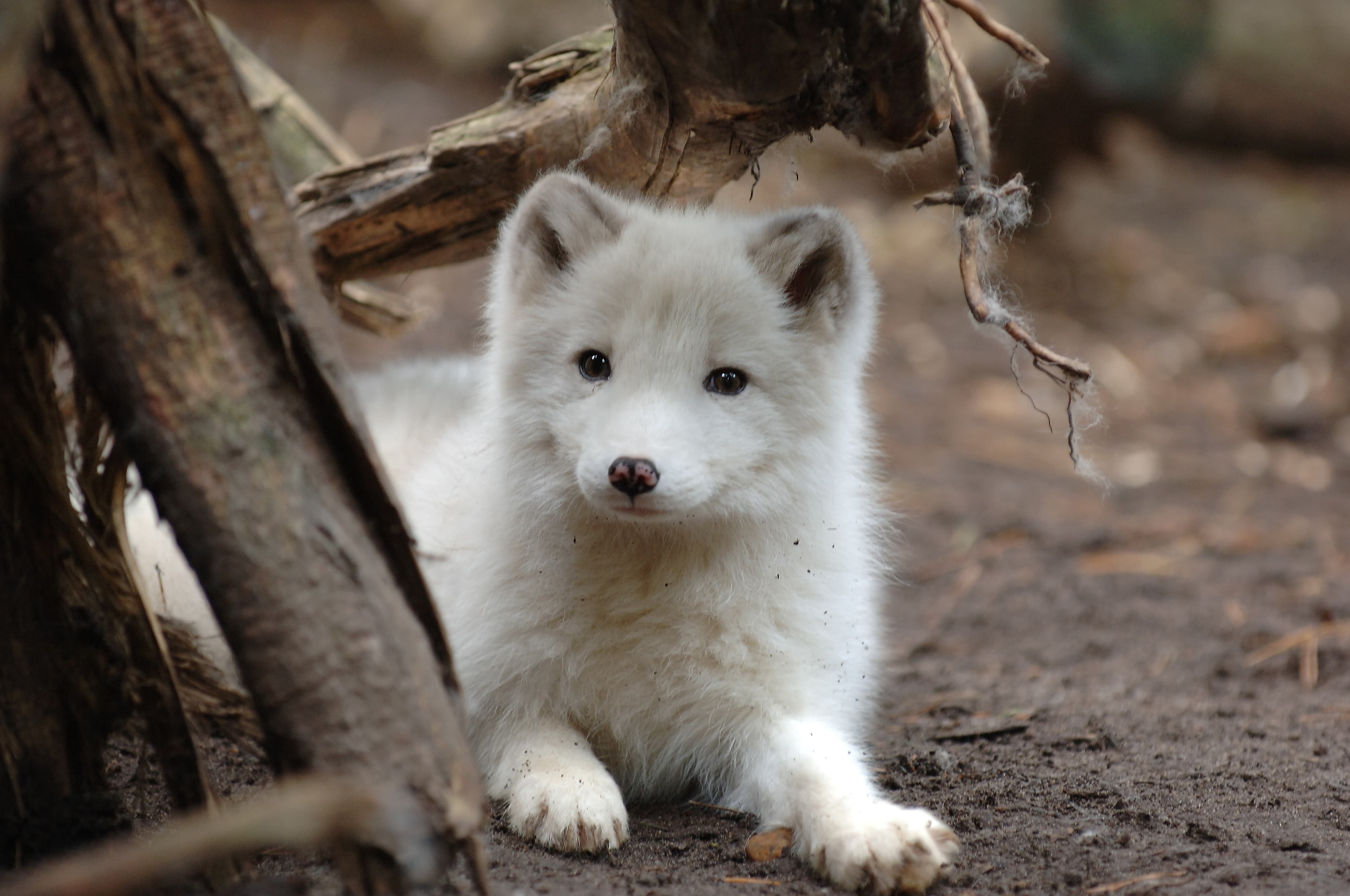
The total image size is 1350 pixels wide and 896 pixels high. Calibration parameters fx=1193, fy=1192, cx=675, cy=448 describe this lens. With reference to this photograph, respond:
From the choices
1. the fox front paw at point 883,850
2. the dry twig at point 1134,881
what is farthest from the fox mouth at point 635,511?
the dry twig at point 1134,881

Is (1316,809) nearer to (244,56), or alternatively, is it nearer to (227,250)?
(227,250)

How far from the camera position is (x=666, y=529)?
3.00 meters

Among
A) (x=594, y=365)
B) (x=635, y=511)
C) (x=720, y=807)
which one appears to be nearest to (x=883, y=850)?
(x=720, y=807)

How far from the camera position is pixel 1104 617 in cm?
514

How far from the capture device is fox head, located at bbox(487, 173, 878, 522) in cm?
283

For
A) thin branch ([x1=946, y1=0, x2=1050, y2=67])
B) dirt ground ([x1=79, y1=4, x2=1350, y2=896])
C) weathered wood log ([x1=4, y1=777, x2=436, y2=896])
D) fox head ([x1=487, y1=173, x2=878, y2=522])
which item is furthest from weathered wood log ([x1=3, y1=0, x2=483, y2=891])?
thin branch ([x1=946, y1=0, x2=1050, y2=67])

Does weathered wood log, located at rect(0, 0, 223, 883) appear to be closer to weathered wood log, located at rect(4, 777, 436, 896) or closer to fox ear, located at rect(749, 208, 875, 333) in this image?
weathered wood log, located at rect(4, 777, 436, 896)

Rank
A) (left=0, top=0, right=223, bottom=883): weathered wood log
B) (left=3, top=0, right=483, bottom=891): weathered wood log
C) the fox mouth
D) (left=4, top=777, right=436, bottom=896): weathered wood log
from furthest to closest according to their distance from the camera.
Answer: the fox mouth < (left=0, top=0, right=223, bottom=883): weathered wood log < (left=3, top=0, right=483, bottom=891): weathered wood log < (left=4, top=777, right=436, bottom=896): weathered wood log

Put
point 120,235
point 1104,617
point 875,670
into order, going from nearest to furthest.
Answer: point 120,235, point 875,670, point 1104,617

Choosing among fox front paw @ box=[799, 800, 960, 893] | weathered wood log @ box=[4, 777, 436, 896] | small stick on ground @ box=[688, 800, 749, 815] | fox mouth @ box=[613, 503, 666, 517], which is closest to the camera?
weathered wood log @ box=[4, 777, 436, 896]

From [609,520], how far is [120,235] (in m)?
1.39

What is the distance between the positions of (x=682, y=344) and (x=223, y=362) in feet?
3.87

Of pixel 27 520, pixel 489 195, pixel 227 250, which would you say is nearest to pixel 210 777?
pixel 27 520

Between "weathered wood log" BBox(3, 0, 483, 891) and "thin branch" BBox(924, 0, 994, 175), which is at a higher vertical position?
"thin branch" BBox(924, 0, 994, 175)
